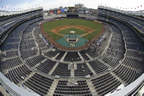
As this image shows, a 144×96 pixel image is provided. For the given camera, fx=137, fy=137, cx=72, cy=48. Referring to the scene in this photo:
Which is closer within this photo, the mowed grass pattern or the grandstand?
the grandstand

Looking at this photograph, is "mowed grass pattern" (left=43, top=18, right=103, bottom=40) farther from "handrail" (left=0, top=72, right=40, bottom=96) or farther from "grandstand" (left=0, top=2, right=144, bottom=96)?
"handrail" (left=0, top=72, right=40, bottom=96)

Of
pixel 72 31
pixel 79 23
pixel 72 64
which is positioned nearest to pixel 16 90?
pixel 72 64

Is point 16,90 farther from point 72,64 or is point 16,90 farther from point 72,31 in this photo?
point 72,31

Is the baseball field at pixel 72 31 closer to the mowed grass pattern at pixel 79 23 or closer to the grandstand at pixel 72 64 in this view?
the mowed grass pattern at pixel 79 23

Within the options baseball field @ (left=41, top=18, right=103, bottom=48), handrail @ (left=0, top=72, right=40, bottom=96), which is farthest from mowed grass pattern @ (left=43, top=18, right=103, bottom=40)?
handrail @ (left=0, top=72, right=40, bottom=96)

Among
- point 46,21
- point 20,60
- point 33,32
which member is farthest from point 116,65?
point 46,21

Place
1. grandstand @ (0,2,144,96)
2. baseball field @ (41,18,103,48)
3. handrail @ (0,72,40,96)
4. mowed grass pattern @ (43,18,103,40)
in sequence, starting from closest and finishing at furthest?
handrail @ (0,72,40,96) < grandstand @ (0,2,144,96) < baseball field @ (41,18,103,48) < mowed grass pattern @ (43,18,103,40)
